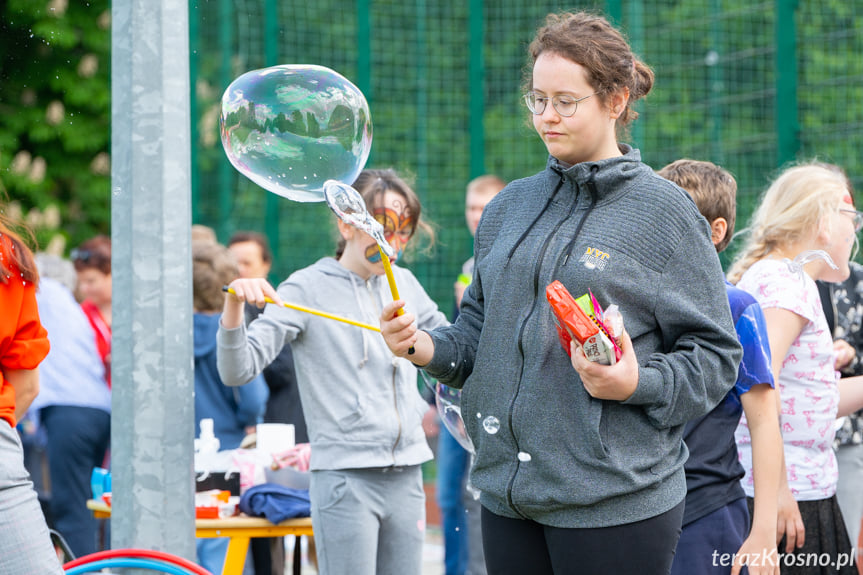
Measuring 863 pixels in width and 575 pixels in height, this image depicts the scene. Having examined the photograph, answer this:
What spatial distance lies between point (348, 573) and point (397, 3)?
5.52m

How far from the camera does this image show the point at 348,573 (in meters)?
3.09

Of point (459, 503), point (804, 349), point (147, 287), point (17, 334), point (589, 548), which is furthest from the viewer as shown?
point (459, 503)

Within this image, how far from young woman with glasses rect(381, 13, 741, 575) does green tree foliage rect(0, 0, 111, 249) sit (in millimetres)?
8662

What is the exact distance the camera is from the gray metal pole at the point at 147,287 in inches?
103

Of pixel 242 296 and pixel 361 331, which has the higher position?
pixel 242 296

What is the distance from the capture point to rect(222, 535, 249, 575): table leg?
3.39 metres

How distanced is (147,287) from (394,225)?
0.89 m

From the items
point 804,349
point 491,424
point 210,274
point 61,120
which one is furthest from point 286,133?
point 61,120

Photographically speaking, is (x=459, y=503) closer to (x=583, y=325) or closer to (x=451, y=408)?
(x=451, y=408)

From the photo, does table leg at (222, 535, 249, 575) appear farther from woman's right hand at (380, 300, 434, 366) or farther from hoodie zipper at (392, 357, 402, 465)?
woman's right hand at (380, 300, 434, 366)

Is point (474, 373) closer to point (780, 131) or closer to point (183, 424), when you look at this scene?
point (183, 424)

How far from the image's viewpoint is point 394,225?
3279 mm

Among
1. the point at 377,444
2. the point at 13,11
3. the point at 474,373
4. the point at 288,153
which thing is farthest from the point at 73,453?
the point at 13,11

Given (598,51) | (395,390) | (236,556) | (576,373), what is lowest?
(236,556)
